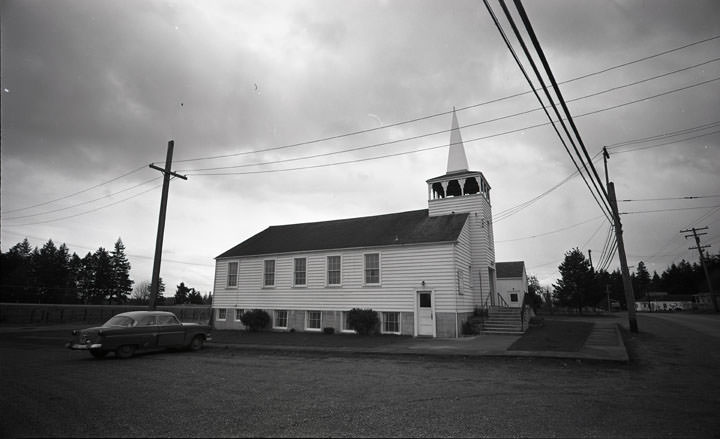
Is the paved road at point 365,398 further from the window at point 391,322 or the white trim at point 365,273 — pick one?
the white trim at point 365,273

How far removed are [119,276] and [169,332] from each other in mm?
78937

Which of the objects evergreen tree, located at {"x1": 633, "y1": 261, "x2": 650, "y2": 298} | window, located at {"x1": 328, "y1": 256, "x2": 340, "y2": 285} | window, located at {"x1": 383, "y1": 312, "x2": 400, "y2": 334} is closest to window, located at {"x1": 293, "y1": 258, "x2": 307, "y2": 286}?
window, located at {"x1": 328, "y1": 256, "x2": 340, "y2": 285}

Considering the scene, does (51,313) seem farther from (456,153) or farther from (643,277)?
(643,277)

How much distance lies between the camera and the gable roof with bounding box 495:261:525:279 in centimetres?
4609

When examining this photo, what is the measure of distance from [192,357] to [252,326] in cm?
1173

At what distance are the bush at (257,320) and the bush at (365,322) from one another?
22.8ft

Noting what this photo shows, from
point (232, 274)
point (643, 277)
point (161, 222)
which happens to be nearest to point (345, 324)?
point (232, 274)

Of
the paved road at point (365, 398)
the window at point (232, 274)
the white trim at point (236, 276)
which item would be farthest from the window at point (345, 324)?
the paved road at point (365, 398)

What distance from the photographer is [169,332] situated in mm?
15562

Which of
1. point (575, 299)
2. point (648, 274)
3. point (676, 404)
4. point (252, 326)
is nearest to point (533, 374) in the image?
point (676, 404)

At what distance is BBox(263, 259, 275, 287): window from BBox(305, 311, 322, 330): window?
3.81 m

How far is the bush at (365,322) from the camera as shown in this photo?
21.9m

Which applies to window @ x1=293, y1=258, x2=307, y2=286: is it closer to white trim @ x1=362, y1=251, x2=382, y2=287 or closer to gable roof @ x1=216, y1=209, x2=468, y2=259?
gable roof @ x1=216, y1=209, x2=468, y2=259

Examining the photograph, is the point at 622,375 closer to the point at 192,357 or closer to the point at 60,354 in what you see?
the point at 192,357
